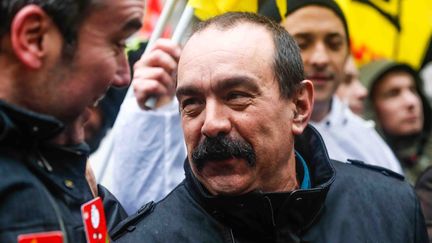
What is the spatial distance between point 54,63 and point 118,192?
1174 mm

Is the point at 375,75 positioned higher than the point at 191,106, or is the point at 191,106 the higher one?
the point at 191,106

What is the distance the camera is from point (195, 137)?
2307 mm

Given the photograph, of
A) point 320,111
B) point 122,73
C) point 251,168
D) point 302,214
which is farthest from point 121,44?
point 320,111

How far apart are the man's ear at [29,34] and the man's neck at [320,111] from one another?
1888 millimetres

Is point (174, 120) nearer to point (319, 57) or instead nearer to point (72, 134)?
point (319, 57)

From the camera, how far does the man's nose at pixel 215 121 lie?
2.23 m

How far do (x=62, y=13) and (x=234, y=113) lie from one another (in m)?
0.70

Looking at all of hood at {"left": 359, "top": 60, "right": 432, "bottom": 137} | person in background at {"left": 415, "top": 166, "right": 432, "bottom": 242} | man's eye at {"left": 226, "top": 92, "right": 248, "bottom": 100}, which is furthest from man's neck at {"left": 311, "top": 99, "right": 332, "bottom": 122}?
hood at {"left": 359, "top": 60, "right": 432, "bottom": 137}

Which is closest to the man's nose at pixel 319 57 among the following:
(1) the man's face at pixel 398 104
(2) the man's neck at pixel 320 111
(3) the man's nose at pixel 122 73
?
(2) the man's neck at pixel 320 111

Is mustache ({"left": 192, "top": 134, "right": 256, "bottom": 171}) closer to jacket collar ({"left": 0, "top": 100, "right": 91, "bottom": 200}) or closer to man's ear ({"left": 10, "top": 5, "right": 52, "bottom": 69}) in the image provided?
jacket collar ({"left": 0, "top": 100, "right": 91, "bottom": 200})

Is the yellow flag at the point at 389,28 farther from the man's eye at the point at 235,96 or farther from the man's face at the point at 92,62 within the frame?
the man's face at the point at 92,62

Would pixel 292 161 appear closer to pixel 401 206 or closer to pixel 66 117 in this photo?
pixel 401 206

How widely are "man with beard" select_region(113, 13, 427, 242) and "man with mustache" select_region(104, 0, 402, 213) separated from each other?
45 centimetres

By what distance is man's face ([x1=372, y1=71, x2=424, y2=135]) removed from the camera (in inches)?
194
